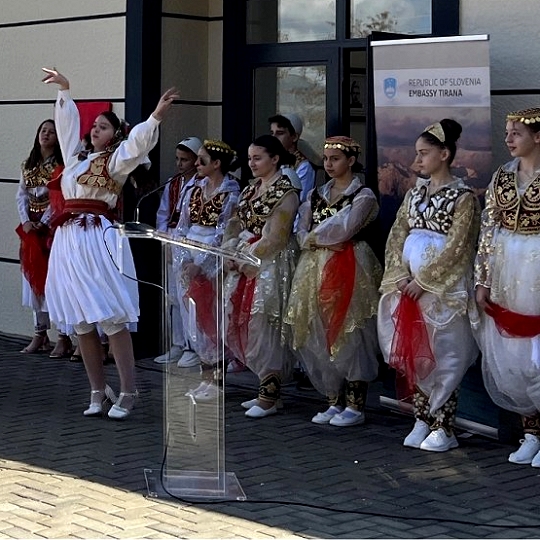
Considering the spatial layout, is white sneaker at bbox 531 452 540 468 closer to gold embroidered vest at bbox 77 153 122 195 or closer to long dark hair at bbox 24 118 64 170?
gold embroidered vest at bbox 77 153 122 195

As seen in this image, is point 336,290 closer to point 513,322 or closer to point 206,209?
point 513,322

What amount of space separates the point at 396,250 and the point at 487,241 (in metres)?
0.62

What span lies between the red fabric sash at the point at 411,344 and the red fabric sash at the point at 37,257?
3804 mm

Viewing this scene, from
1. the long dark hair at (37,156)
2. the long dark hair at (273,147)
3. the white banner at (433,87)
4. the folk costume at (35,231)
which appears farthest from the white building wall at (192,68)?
the white banner at (433,87)

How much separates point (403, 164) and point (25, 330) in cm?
459

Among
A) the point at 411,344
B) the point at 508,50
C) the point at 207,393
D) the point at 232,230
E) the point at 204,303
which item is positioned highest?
the point at 508,50

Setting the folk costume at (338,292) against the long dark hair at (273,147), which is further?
the long dark hair at (273,147)

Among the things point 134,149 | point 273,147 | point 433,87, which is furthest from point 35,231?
point 433,87

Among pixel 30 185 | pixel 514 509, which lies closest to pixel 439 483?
pixel 514 509

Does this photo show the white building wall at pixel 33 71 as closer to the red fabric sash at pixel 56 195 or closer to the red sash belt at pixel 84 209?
the red fabric sash at pixel 56 195

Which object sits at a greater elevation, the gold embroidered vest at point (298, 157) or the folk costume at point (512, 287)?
the gold embroidered vest at point (298, 157)

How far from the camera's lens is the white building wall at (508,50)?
24.6ft

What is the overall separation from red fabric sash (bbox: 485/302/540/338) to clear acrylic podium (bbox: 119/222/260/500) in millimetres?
1458

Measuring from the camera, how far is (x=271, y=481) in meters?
6.48
